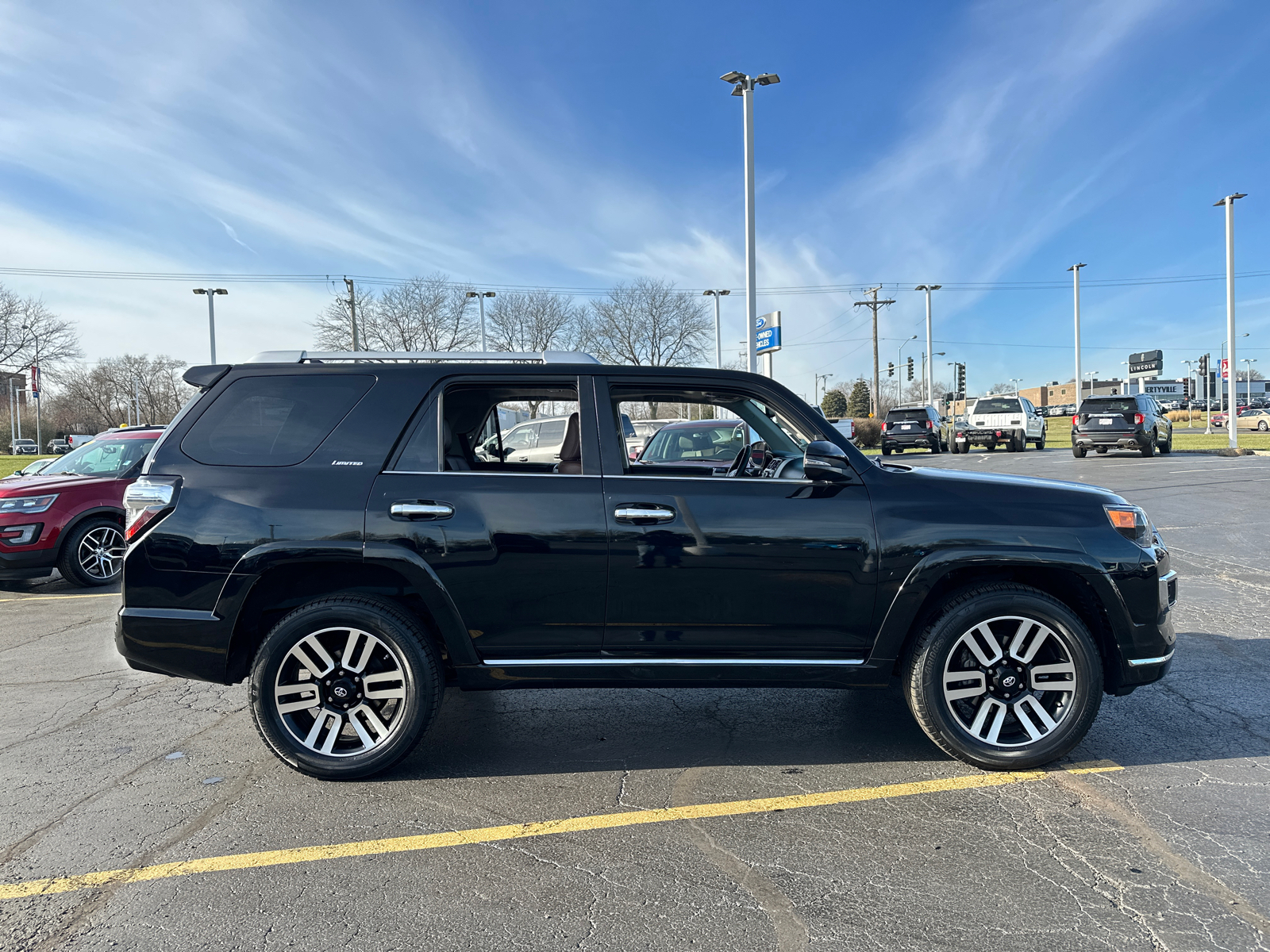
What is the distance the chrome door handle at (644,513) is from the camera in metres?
3.53

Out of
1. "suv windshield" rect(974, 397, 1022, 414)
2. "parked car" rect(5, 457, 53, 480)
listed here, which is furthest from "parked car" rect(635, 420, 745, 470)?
"suv windshield" rect(974, 397, 1022, 414)

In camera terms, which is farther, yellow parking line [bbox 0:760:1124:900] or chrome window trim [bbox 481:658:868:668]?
chrome window trim [bbox 481:658:868:668]

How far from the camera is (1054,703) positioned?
3.67 m

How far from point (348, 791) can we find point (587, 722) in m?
1.30

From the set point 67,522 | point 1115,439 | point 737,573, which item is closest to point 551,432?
point 737,573

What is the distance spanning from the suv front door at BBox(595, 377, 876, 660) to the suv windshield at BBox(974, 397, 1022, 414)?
96.1ft

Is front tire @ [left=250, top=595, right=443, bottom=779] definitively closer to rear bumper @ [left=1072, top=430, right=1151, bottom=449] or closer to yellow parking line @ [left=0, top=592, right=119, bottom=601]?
yellow parking line @ [left=0, top=592, right=119, bottom=601]

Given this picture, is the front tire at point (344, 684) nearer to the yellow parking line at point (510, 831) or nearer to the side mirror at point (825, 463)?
the yellow parking line at point (510, 831)

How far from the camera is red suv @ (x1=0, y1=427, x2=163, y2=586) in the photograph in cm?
809

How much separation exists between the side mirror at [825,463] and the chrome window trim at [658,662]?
31.7 inches

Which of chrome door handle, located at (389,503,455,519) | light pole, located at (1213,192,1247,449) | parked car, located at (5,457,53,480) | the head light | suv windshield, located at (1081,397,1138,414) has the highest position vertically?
light pole, located at (1213,192,1247,449)

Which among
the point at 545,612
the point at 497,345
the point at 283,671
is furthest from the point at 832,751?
the point at 497,345

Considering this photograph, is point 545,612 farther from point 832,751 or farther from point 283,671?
point 832,751

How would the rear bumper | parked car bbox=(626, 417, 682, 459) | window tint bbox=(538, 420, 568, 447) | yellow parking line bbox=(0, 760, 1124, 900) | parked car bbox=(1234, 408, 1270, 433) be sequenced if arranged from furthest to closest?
parked car bbox=(1234, 408, 1270, 433), the rear bumper, parked car bbox=(626, 417, 682, 459), window tint bbox=(538, 420, 568, 447), yellow parking line bbox=(0, 760, 1124, 900)
